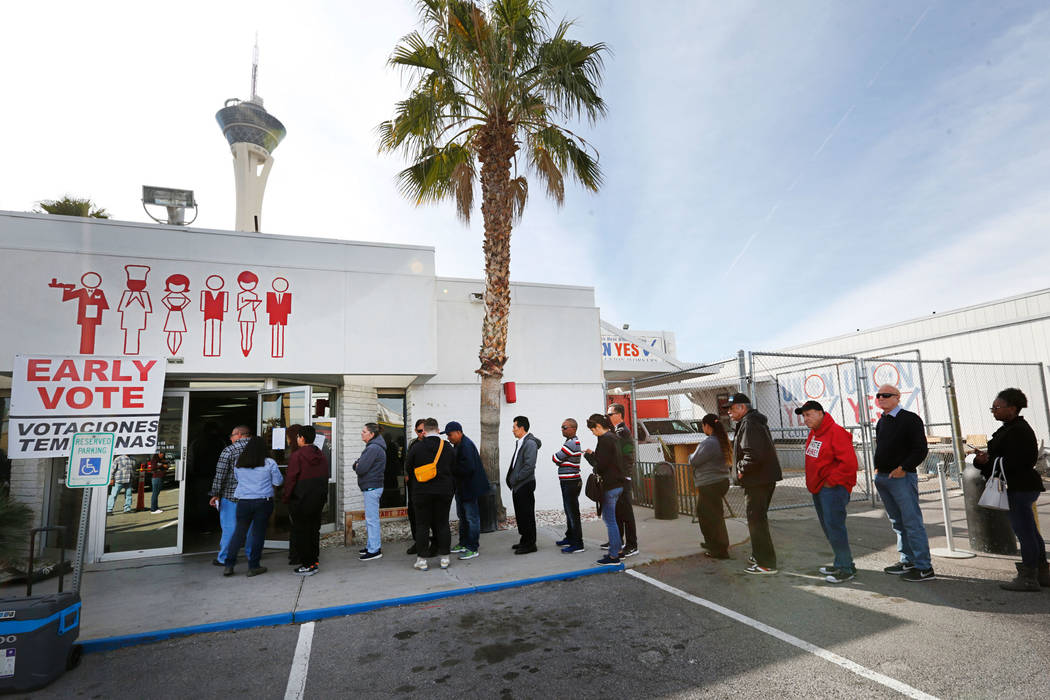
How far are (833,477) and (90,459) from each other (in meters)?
7.25

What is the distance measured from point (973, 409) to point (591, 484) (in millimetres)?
12824

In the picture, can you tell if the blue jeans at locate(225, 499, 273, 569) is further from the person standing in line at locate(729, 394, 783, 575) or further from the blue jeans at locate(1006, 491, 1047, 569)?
the blue jeans at locate(1006, 491, 1047, 569)

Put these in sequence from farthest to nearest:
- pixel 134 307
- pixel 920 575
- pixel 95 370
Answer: pixel 134 307
pixel 95 370
pixel 920 575

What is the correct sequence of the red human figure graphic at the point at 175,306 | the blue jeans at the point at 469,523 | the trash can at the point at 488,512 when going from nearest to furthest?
the blue jeans at the point at 469,523
the red human figure graphic at the point at 175,306
the trash can at the point at 488,512

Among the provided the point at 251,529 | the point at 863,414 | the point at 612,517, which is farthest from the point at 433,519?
the point at 863,414

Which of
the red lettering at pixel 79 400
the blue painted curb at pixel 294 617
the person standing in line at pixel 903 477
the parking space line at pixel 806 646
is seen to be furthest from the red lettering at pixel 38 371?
the person standing in line at pixel 903 477

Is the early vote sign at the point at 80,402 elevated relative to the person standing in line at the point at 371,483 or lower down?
elevated

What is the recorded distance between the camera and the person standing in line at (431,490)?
6.44m

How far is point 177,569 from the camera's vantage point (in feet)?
23.5

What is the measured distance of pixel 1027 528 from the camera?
4859 mm

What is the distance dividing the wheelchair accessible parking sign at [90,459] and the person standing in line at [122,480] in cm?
342

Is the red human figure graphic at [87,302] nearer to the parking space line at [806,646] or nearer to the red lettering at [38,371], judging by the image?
the red lettering at [38,371]

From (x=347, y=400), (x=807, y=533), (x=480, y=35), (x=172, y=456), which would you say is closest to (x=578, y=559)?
(x=807, y=533)

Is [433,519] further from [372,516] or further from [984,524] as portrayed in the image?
[984,524]
